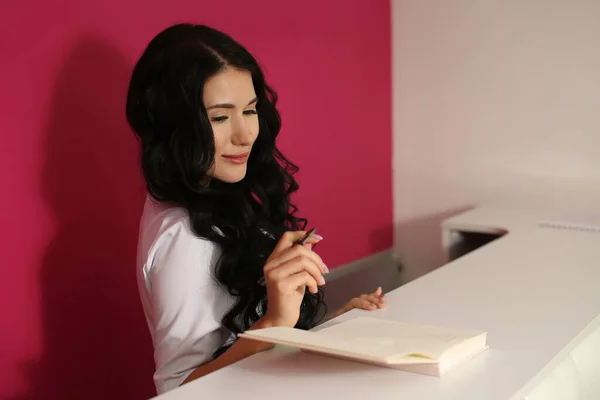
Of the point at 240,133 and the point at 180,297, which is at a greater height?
the point at 240,133

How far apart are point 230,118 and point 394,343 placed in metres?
0.56

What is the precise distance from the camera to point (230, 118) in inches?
53.7

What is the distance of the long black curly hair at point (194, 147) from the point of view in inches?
51.4

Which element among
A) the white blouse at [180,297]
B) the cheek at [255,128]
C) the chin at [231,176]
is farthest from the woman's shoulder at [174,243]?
the cheek at [255,128]

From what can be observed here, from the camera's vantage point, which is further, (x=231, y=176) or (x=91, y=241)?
(x=91, y=241)

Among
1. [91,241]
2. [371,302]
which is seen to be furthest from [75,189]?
[371,302]

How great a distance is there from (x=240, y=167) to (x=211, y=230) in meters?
0.15

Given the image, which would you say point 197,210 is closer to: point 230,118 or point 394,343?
point 230,118

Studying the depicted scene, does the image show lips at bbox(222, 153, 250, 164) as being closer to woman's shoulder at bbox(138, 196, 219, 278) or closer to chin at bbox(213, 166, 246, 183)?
chin at bbox(213, 166, 246, 183)

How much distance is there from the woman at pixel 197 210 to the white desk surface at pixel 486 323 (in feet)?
0.38

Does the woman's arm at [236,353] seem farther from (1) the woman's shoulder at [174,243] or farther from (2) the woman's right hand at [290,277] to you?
(1) the woman's shoulder at [174,243]

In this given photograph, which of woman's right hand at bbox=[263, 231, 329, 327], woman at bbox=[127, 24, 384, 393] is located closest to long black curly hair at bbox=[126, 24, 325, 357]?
woman at bbox=[127, 24, 384, 393]

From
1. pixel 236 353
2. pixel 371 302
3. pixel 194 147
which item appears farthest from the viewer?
pixel 371 302

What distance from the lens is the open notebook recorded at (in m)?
1.02
